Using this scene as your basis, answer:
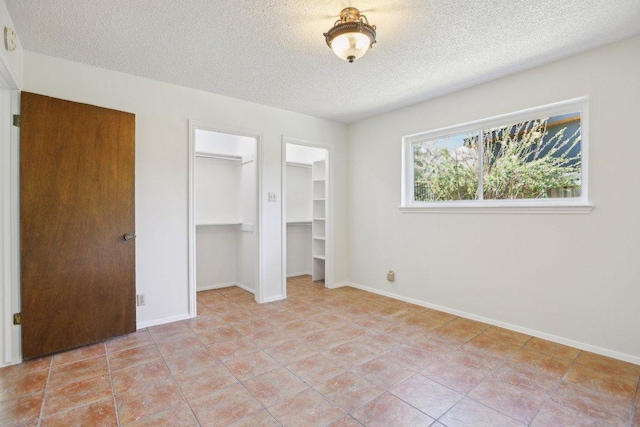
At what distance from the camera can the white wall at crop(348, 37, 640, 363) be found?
2.45 m

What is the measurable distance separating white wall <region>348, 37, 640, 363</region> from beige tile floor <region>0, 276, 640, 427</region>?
0.29 metres

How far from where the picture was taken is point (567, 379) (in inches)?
86.2

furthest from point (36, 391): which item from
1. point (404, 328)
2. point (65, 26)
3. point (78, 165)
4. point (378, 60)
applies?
point (378, 60)

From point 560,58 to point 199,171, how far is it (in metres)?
4.24

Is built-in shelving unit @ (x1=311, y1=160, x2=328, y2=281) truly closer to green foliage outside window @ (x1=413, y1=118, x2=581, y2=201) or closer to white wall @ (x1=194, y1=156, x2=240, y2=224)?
white wall @ (x1=194, y1=156, x2=240, y2=224)

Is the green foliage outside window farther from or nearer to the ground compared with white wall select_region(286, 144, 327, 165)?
nearer to the ground

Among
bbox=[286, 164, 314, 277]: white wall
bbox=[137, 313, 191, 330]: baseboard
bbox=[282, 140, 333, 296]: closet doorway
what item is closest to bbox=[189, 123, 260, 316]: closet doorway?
bbox=[282, 140, 333, 296]: closet doorway

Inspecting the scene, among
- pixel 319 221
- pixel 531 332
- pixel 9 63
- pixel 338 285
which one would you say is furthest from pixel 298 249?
pixel 9 63

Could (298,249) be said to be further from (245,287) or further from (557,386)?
(557,386)

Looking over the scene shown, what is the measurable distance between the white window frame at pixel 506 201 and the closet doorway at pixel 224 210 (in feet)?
6.79

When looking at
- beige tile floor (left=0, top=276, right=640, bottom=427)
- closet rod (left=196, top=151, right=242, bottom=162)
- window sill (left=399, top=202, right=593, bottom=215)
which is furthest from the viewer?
closet rod (left=196, top=151, right=242, bottom=162)

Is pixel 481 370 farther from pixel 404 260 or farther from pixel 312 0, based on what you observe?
pixel 312 0

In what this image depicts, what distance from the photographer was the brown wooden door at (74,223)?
2430 mm

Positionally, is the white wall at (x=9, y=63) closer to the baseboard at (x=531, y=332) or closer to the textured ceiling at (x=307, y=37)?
the textured ceiling at (x=307, y=37)
